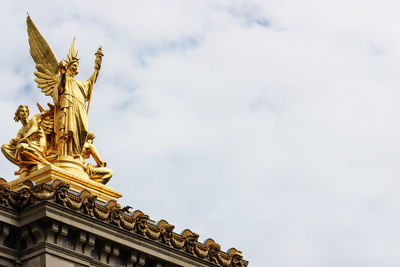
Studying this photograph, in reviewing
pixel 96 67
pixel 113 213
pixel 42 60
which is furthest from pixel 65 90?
pixel 113 213

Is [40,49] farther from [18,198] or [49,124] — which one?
[18,198]

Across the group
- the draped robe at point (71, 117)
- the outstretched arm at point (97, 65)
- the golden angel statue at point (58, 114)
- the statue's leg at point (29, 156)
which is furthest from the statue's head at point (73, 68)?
the statue's leg at point (29, 156)

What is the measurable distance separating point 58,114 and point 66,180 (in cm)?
408

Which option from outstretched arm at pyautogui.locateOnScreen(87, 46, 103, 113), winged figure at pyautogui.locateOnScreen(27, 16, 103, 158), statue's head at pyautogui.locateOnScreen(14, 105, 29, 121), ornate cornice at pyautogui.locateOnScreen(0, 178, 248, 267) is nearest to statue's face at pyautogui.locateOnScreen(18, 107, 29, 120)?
statue's head at pyautogui.locateOnScreen(14, 105, 29, 121)

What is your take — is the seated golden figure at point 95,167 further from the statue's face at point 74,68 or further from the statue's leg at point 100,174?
the statue's face at point 74,68

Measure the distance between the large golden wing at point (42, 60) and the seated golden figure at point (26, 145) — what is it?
2.10 meters

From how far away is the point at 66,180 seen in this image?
45.8m

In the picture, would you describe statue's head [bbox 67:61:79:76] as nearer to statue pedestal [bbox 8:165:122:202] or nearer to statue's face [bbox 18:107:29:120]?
statue's face [bbox 18:107:29:120]

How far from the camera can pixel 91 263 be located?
41125 millimetres

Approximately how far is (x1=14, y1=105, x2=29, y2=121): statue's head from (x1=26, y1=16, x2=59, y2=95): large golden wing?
1.99 meters

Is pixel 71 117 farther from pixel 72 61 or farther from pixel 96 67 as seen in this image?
pixel 96 67

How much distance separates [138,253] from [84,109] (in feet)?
30.2

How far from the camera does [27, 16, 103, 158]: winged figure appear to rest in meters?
48.0

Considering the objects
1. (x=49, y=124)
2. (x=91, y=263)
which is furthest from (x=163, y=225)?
(x=49, y=124)
